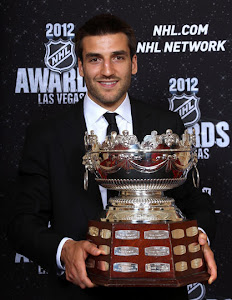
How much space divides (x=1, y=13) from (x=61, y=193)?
4.21 ft

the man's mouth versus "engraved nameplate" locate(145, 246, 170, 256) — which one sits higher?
the man's mouth

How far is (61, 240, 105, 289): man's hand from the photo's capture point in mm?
1252

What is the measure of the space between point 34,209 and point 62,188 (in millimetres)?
118

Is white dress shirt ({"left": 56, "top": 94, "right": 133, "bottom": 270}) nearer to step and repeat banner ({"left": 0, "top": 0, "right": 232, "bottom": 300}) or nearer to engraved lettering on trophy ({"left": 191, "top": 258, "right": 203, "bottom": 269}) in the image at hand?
engraved lettering on trophy ({"left": 191, "top": 258, "right": 203, "bottom": 269})

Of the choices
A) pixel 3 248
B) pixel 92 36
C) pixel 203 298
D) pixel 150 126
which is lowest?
pixel 203 298

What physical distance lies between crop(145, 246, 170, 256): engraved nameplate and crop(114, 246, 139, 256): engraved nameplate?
27 mm

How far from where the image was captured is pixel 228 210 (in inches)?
97.2

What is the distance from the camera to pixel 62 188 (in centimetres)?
168

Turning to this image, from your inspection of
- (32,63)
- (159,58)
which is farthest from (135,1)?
(32,63)

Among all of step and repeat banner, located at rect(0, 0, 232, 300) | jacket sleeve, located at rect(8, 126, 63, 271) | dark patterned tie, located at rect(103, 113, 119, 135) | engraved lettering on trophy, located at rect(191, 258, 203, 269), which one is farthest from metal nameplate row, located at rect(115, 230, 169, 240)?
step and repeat banner, located at rect(0, 0, 232, 300)

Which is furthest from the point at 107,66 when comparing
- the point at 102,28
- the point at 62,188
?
the point at 62,188

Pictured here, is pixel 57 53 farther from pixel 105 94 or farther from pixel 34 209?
pixel 34 209

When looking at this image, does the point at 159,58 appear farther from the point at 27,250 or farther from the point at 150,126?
the point at 27,250

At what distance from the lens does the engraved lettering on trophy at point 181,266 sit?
1248mm
